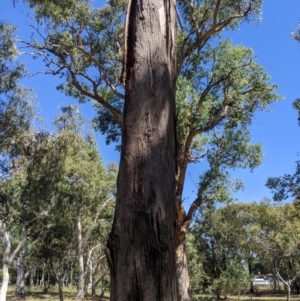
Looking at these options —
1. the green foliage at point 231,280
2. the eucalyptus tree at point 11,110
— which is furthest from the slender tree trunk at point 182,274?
the green foliage at point 231,280

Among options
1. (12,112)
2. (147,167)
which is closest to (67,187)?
(12,112)

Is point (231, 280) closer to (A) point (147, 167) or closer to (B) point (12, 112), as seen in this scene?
(B) point (12, 112)

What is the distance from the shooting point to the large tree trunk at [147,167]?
165cm

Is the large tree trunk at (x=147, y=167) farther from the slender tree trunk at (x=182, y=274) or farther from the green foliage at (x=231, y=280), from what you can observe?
the green foliage at (x=231, y=280)

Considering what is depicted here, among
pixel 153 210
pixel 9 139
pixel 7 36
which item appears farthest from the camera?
pixel 9 139

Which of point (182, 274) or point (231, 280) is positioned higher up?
point (182, 274)

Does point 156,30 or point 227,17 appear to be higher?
point 227,17

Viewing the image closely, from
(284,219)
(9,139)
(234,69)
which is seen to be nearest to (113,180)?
(284,219)

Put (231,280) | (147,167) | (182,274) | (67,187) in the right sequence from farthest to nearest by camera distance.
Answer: (231,280) < (67,187) < (182,274) < (147,167)

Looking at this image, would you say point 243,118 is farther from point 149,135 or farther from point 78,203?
point 78,203

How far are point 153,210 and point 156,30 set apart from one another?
925mm

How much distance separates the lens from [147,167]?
1786 mm

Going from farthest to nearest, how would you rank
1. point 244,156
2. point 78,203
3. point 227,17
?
1. point 78,203
2. point 244,156
3. point 227,17

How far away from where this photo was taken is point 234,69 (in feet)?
32.0
